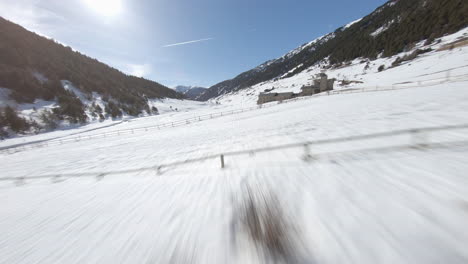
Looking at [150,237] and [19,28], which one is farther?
[19,28]

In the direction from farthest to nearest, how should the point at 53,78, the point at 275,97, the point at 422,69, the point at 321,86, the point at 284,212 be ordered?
the point at 53,78
the point at 275,97
the point at 321,86
the point at 422,69
the point at 284,212

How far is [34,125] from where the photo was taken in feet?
148

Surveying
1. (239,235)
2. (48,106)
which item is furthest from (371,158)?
(48,106)

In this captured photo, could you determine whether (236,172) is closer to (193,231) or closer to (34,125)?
(193,231)

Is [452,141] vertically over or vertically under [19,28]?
under

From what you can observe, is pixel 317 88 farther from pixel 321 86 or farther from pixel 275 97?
pixel 275 97

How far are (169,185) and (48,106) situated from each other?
80.2 meters

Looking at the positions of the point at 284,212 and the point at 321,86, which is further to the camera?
the point at 321,86

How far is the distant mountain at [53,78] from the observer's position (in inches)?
2184

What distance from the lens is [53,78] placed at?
67812 mm

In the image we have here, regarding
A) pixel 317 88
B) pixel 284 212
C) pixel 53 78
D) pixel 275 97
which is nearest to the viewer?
pixel 284 212

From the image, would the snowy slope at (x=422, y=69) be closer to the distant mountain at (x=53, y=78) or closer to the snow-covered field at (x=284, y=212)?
the snow-covered field at (x=284, y=212)

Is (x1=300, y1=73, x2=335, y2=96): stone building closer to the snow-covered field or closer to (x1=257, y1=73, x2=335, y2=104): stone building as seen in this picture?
(x1=257, y1=73, x2=335, y2=104): stone building

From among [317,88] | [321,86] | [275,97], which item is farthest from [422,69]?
[275,97]
